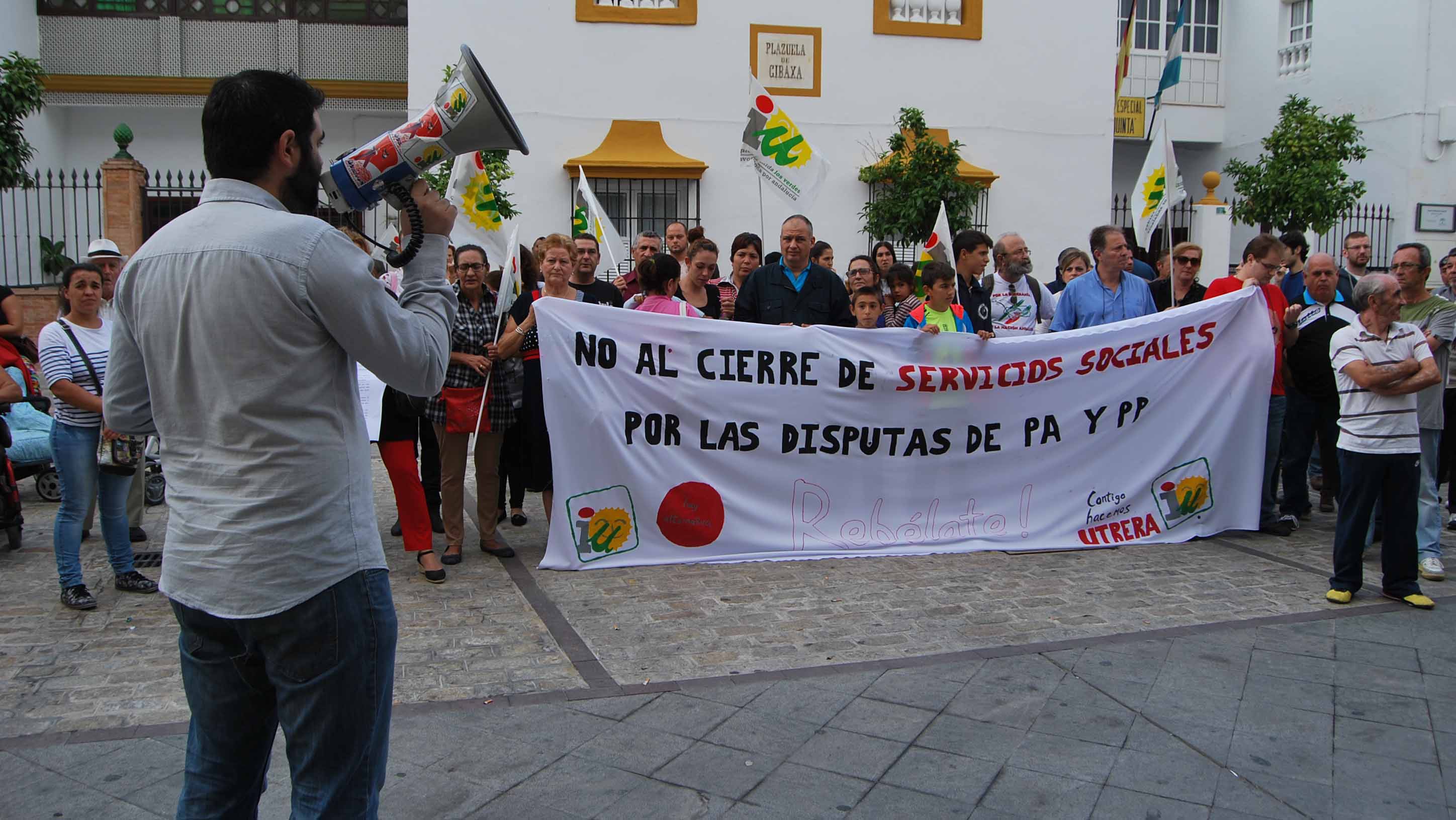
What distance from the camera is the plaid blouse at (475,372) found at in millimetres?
6496

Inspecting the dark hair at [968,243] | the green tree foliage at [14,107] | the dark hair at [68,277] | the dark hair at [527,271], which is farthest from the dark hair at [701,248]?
the green tree foliage at [14,107]

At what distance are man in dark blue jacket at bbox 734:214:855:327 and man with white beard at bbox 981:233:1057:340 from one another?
1878mm

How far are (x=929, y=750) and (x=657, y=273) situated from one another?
3792mm

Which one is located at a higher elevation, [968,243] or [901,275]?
[968,243]

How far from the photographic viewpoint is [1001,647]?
16.4 ft

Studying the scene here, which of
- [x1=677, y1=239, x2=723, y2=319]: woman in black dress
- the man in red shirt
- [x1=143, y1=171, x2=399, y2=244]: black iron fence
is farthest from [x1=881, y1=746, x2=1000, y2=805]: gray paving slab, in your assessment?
[x1=143, y1=171, x2=399, y2=244]: black iron fence

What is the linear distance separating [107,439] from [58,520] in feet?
1.50

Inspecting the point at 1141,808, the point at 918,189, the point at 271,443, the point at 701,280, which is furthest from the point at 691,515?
the point at 918,189

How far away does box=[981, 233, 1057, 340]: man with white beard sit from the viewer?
8.86 metres

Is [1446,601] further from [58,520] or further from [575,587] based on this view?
[58,520]

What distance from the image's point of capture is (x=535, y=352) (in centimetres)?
677

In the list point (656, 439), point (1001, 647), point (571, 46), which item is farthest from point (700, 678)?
point (571, 46)

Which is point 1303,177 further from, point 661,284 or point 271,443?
point 271,443

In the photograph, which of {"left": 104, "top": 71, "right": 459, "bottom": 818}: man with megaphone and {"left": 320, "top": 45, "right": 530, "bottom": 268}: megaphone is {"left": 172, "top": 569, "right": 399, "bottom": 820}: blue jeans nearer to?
{"left": 104, "top": 71, "right": 459, "bottom": 818}: man with megaphone
